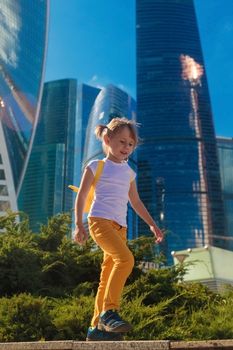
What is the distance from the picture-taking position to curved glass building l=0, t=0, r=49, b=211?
197 feet

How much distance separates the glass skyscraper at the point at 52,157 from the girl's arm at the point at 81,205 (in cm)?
9540

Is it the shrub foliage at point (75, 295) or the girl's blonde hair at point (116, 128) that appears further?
the shrub foliage at point (75, 295)

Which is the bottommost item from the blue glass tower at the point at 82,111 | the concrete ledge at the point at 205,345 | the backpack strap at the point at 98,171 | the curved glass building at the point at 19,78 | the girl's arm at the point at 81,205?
the concrete ledge at the point at 205,345

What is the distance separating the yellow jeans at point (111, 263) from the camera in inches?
131

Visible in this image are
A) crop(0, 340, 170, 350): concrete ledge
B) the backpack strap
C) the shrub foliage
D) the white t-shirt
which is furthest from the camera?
the shrub foliage

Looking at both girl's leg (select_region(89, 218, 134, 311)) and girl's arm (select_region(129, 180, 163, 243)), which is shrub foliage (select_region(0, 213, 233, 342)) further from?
girl's arm (select_region(129, 180, 163, 243))

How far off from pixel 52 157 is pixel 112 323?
127m

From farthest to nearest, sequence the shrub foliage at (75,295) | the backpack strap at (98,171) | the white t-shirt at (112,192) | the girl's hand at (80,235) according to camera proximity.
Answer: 1. the shrub foliage at (75,295)
2. the backpack strap at (98,171)
3. the white t-shirt at (112,192)
4. the girl's hand at (80,235)

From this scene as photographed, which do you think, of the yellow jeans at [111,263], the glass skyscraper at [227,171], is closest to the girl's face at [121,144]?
the yellow jeans at [111,263]

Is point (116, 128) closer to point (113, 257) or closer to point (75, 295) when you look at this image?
point (113, 257)

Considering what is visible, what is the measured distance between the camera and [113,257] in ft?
11.2

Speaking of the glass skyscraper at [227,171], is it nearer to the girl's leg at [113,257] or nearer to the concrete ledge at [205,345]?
the girl's leg at [113,257]

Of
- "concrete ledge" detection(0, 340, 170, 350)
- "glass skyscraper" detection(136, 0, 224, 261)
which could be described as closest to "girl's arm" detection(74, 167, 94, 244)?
"concrete ledge" detection(0, 340, 170, 350)

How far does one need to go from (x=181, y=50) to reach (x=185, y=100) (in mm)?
20139
